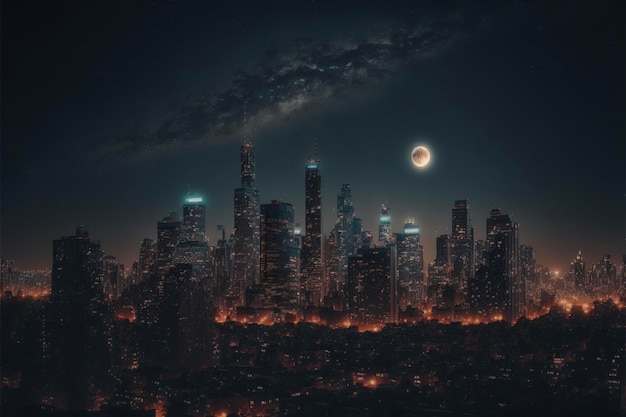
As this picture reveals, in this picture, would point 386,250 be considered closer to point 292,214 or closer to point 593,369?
point 292,214

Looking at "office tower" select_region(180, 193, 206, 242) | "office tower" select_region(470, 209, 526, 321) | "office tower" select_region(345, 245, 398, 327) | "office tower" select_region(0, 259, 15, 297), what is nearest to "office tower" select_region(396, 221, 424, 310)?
"office tower" select_region(345, 245, 398, 327)

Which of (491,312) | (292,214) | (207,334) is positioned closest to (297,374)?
(207,334)

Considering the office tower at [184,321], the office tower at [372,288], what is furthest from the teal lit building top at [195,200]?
the office tower at [184,321]

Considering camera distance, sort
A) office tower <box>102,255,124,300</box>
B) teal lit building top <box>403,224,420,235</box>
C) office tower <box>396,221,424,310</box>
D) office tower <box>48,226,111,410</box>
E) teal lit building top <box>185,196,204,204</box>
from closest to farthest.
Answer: office tower <box>48,226,111,410</box> → office tower <box>102,255,124,300</box> → office tower <box>396,221,424,310</box> → teal lit building top <box>185,196,204,204</box> → teal lit building top <box>403,224,420,235</box>

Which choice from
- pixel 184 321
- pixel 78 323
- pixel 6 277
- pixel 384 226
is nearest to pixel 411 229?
pixel 384 226

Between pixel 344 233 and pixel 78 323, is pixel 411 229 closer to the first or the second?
pixel 344 233

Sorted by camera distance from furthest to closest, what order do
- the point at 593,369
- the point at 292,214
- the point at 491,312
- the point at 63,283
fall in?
1. the point at 292,214
2. the point at 491,312
3. the point at 63,283
4. the point at 593,369

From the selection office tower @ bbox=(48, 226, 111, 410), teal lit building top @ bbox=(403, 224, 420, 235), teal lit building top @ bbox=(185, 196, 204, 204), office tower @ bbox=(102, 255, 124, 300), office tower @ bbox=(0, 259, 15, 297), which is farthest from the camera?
teal lit building top @ bbox=(403, 224, 420, 235)

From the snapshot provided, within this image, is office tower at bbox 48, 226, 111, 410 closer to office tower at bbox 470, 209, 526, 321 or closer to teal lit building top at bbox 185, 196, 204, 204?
office tower at bbox 470, 209, 526, 321
